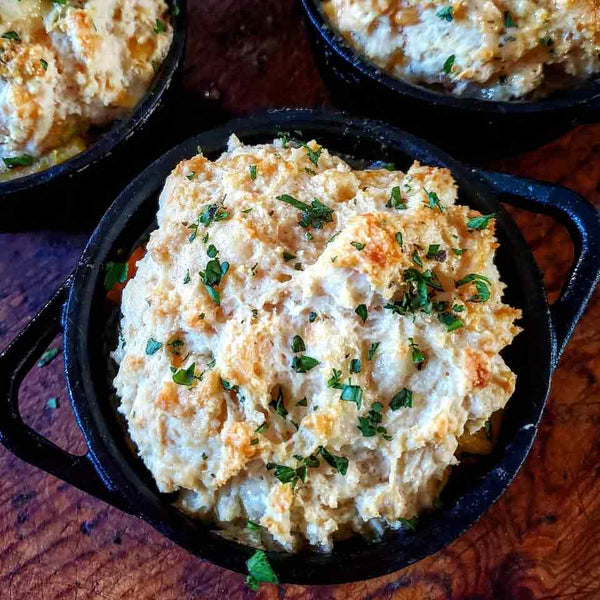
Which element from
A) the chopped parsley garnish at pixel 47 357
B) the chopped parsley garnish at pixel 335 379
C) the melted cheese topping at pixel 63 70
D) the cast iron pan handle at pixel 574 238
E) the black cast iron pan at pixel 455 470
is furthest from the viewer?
the chopped parsley garnish at pixel 47 357

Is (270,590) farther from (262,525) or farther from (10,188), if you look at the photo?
(10,188)

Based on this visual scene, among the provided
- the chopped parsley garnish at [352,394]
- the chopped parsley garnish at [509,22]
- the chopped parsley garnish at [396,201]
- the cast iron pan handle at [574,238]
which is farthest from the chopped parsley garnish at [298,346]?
the chopped parsley garnish at [509,22]

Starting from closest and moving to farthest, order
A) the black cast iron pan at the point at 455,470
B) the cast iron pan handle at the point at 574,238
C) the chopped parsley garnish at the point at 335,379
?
the chopped parsley garnish at the point at 335,379
the black cast iron pan at the point at 455,470
the cast iron pan handle at the point at 574,238

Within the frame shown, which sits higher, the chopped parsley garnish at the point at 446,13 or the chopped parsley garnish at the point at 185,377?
the chopped parsley garnish at the point at 446,13

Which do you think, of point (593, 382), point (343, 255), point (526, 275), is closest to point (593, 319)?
point (593, 382)

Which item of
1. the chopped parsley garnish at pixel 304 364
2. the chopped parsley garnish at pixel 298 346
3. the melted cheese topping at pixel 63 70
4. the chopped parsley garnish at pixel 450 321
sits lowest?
the chopped parsley garnish at pixel 450 321

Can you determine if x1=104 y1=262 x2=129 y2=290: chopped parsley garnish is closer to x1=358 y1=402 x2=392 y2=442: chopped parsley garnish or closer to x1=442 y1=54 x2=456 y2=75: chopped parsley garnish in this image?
x1=358 y1=402 x2=392 y2=442: chopped parsley garnish

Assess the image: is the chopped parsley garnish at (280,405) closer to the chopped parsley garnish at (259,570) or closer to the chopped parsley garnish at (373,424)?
the chopped parsley garnish at (373,424)
